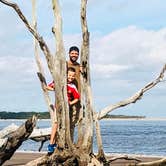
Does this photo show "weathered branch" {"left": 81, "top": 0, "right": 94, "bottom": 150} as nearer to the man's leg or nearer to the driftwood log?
the man's leg

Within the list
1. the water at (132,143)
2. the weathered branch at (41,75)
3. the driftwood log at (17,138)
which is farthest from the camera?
the water at (132,143)

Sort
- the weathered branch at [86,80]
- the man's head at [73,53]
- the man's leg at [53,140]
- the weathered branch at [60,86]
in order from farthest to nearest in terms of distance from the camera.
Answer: the man's head at [73,53]
the man's leg at [53,140]
the weathered branch at [86,80]
the weathered branch at [60,86]

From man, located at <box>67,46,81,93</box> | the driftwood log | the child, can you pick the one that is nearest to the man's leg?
the child

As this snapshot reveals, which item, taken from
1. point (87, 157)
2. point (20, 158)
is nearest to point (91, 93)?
point (87, 157)

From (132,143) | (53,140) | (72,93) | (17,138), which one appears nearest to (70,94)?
(72,93)

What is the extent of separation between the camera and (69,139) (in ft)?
40.8

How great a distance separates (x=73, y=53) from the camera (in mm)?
12852

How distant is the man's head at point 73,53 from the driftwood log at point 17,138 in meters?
1.56

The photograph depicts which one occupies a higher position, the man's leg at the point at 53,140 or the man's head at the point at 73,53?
the man's head at the point at 73,53

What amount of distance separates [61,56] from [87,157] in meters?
1.95

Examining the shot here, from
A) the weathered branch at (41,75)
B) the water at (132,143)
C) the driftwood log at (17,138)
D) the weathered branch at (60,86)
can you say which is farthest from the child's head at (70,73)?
the water at (132,143)

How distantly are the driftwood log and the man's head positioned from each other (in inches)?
61.3

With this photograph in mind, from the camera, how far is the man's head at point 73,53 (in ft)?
42.1

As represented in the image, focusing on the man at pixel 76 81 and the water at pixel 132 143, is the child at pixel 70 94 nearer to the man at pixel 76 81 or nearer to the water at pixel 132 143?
the man at pixel 76 81
